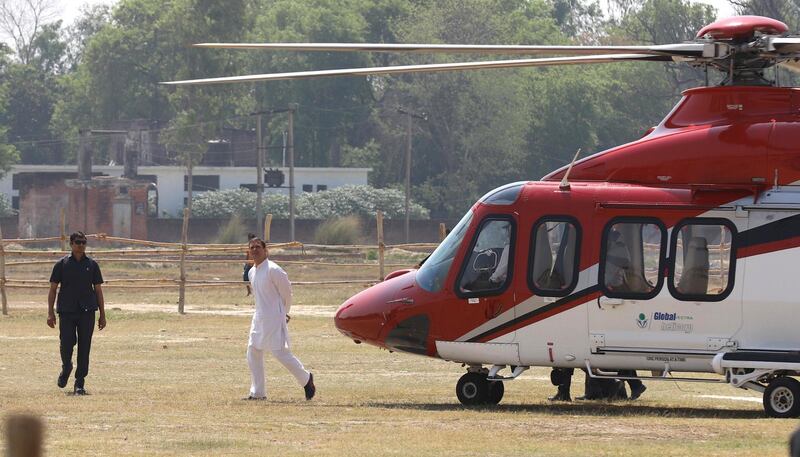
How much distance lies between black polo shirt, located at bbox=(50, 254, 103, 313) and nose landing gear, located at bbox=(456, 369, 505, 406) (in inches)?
157

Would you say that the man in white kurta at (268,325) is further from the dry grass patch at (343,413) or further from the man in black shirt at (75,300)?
the man in black shirt at (75,300)

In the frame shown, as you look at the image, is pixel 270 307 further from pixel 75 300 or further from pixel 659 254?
pixel 659 254

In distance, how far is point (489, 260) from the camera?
1410 centimetres

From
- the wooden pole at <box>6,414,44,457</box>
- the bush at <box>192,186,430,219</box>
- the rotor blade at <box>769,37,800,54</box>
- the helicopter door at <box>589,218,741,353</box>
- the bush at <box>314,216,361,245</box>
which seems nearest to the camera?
the wooden pole at <box>6,414,44,457</box>

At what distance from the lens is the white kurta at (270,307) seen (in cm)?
1454

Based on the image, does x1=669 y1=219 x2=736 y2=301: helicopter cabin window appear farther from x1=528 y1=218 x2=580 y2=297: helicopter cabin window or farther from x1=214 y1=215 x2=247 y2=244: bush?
x1=214 y1=215 x2=247 y2=244: bush

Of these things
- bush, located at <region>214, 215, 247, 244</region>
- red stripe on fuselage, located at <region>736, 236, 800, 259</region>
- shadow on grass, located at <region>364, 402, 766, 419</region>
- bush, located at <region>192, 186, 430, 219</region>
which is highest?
red stripe on fuselage, located at <region>736, 236, 800, 259</region>

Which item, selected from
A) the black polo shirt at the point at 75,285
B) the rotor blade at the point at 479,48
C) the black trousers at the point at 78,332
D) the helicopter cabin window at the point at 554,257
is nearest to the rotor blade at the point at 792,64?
the rotor blade at the point at 479,48

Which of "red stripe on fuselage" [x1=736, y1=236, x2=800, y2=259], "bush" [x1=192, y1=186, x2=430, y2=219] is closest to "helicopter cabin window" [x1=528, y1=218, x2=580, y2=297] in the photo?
"red stripe on fuselage" [x1=736, y1=236, x2=800, y2=259]

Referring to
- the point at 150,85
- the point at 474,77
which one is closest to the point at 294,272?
the point at 474,77

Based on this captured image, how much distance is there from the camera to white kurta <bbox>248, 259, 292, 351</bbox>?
14.5 m

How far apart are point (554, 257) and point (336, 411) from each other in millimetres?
2513

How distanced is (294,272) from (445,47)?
35.5m

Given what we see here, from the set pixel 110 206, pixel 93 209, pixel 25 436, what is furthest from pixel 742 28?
pixel 93 209
